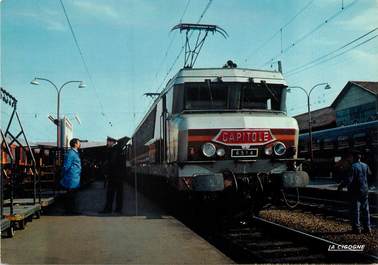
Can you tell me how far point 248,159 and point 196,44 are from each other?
5245mm

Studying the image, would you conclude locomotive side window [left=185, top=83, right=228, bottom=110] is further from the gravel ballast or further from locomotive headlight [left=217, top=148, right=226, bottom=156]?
the gravel ballast

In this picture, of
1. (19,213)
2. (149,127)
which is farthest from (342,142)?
(19,213)

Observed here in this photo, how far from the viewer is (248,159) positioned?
921 centimetres

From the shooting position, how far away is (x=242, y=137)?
360 inches

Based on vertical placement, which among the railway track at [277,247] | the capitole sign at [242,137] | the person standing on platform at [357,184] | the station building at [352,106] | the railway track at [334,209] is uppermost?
the station building at [352,106]

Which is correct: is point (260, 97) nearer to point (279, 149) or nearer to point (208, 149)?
point (279, 149)

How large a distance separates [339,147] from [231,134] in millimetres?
16544

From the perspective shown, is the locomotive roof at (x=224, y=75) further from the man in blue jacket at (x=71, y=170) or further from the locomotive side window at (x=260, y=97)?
the man in blue jacket at (x=71, y=170)

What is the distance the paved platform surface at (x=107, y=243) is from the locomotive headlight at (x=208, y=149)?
4.63 feet

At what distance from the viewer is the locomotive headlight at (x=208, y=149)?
29.6 ft

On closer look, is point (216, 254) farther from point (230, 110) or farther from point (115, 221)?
point (230, 110)

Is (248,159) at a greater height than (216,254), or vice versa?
(248,159)

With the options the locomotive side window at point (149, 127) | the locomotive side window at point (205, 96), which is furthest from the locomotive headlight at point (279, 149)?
the locomotive side window at point (149, 127)

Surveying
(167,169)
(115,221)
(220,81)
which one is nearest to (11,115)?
(115,221)
